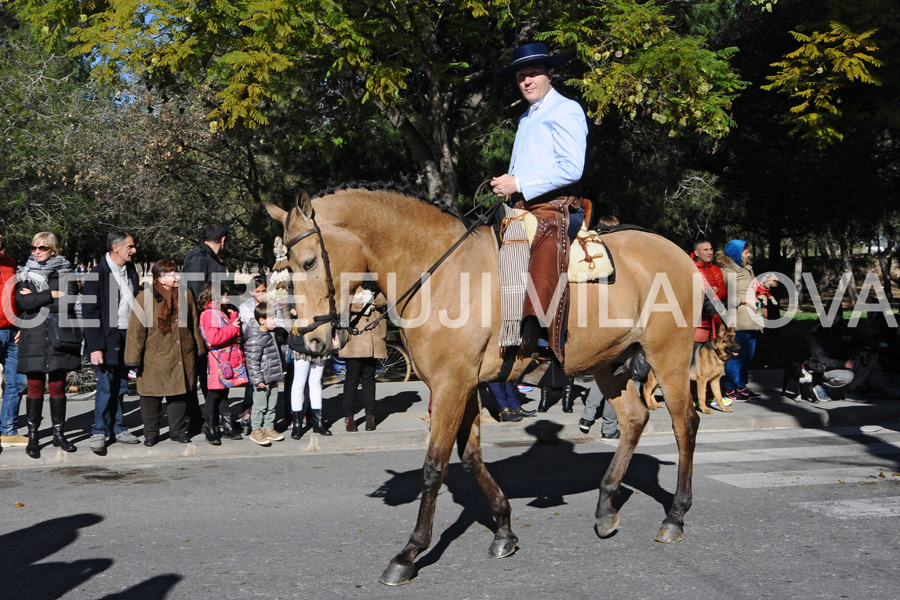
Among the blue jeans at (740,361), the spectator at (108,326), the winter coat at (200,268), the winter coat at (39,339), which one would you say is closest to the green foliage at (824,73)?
the blue jeans at (740,361)

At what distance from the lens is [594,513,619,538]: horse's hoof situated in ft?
18.8

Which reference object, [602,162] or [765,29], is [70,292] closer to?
[602,162]

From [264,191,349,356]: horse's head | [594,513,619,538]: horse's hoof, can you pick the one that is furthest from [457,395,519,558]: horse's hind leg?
[264,191,349,356]: horse's head

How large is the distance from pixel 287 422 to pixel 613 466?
533 cm

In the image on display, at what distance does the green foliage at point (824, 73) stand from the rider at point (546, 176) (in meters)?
7.82

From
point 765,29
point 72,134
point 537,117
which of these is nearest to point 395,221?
point 537,117

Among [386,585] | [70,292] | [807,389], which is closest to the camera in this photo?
[386,585]

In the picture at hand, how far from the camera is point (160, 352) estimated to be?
9.42 m

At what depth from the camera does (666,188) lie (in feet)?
61.5

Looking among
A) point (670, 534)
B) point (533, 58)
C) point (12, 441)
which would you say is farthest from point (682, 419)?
point (12, 441)

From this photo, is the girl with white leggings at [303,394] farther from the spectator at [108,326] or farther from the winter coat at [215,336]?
the spectator at [108,326]

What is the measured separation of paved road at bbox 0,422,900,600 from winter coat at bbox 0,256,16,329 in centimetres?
169

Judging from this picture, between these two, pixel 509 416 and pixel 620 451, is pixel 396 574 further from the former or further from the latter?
pixel 509 416

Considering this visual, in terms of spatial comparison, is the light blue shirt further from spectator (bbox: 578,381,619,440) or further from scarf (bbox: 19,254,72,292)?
scarf (bbox: 19,254,72,292)
